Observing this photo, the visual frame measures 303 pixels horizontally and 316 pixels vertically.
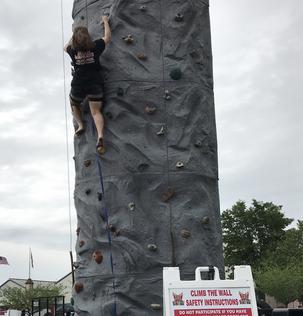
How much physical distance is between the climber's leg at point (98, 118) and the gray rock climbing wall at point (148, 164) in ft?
0.27

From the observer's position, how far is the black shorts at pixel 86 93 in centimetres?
→ 714

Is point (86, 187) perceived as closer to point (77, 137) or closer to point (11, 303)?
point (77, 137)

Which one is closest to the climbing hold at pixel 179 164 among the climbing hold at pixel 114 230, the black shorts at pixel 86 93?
the climbing hold at pixel 114 230

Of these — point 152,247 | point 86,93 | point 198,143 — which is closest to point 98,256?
point 152,247

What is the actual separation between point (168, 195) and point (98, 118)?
126 centimetres

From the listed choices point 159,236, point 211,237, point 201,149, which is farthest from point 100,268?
point 201,149

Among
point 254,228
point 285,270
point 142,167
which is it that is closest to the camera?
point 142,167

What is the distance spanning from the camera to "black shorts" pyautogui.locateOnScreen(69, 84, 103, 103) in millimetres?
7141

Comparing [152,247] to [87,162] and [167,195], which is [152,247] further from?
[87,162]

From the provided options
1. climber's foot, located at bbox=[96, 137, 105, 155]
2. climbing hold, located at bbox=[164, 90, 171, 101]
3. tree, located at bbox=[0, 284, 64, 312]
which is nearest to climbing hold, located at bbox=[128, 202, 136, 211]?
climber's foot, located at bbox=[96, 137, 105, 155]

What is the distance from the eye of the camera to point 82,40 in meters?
7.02

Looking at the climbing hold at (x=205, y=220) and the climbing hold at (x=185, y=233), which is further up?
the climbing hold at (x=205, y=220)

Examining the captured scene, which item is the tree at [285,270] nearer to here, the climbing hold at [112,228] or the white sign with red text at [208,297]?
the climbing hold at [112,228]

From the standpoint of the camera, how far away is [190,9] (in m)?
7.62
